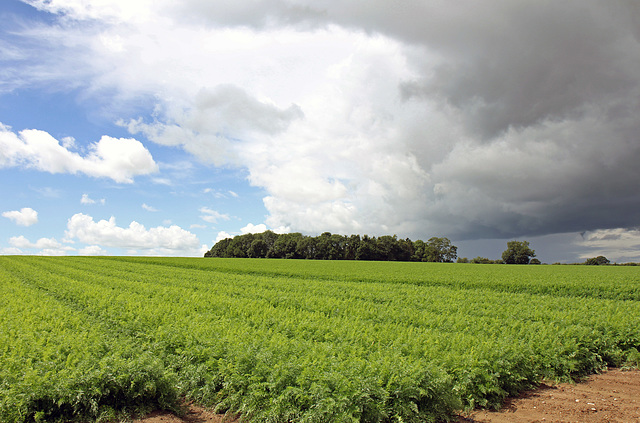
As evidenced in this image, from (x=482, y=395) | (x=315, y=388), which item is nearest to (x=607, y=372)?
(x=482, y=395)

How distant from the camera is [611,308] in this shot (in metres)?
16.6

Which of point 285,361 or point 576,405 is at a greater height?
point 285,361

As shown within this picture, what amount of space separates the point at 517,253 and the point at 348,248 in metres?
61.1

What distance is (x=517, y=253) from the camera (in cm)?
12788

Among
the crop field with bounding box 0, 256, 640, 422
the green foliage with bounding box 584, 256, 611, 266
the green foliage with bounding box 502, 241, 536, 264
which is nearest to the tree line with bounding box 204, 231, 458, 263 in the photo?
the green foliage with bounding box 502, 241, 536, 264

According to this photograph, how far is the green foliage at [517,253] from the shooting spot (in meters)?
125

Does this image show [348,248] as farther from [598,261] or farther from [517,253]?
[598,261]

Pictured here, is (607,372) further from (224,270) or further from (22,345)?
(224,270)

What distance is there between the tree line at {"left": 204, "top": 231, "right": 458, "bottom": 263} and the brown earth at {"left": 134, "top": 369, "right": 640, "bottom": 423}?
109 m

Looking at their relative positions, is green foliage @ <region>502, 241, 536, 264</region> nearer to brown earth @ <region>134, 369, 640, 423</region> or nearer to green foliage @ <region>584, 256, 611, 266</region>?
green foliage @ <region>584, 256, 611, 266</region>

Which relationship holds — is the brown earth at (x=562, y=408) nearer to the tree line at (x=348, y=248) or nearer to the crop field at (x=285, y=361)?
the crop field at (x=285, y=361)

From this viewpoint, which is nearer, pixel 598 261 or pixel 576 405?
pixel 576 405

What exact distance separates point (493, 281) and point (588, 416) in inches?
1060

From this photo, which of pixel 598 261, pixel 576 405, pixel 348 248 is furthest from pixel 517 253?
pixel 576 405
